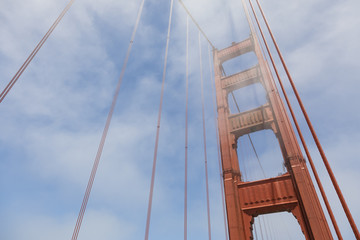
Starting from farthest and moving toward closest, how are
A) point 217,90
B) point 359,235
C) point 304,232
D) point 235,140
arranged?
point 217,90 → point 235,140 → point 304,232 → point 359,235

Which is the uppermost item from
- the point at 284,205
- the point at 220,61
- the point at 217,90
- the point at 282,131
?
the point at 220,61

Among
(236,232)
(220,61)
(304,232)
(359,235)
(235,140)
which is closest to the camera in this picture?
(359,235)

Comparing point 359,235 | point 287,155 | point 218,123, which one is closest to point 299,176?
point 287,155

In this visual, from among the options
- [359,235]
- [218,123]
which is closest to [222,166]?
[218,123]

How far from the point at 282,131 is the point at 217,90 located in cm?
547

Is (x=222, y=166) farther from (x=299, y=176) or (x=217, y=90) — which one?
(x=217, y=90)

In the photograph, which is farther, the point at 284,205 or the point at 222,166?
the point at 222,166

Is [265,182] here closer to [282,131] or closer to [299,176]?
[299,176]

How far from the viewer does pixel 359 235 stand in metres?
2.79

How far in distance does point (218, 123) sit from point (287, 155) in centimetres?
427

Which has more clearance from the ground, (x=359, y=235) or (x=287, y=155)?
(x=287, y=155)

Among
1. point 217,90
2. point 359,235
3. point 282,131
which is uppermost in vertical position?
point 217,90

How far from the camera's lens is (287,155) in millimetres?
9969

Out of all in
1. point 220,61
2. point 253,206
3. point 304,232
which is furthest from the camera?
point 220,61
